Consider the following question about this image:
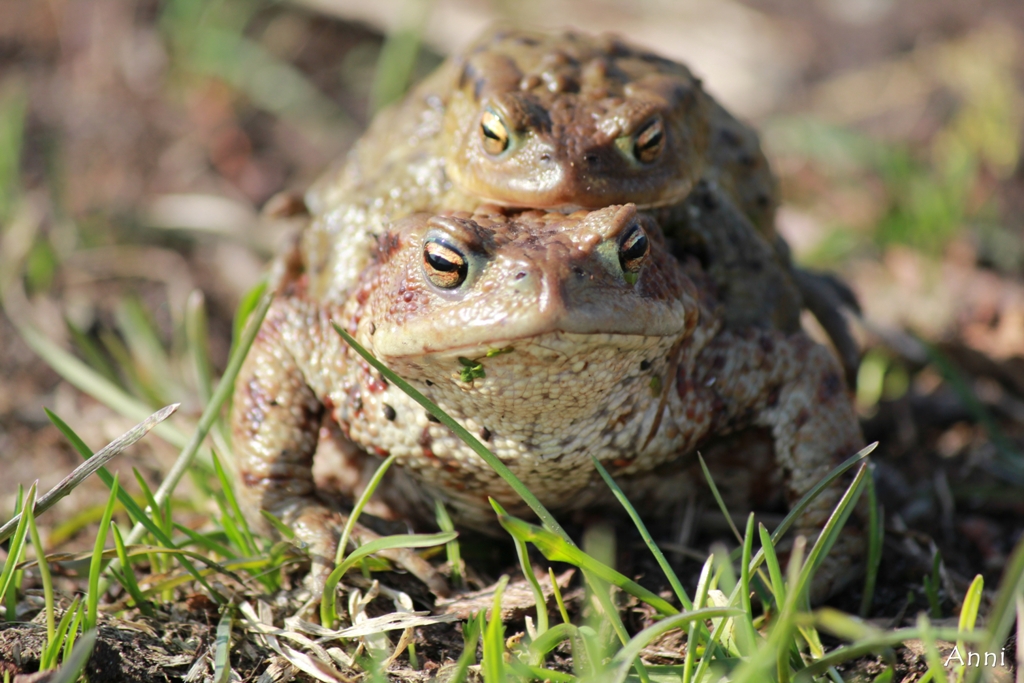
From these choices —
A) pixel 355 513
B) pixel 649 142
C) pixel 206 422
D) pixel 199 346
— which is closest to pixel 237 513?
pixel 206 422

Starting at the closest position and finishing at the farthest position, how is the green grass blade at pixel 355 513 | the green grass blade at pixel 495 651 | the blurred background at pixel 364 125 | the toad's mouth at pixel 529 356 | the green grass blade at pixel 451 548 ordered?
the green grass blade at pixel 495 651 → the toad's mouth at pixel 529 356 → the green grass blade at pixel 355 513 → the green grass blade at pixel 451 548 → the blurred background at pixel 364 125

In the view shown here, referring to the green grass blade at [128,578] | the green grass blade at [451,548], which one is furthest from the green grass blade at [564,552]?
the green grass blade at [128,578]

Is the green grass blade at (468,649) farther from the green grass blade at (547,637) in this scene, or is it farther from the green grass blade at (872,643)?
the green grass blade at (872,643)

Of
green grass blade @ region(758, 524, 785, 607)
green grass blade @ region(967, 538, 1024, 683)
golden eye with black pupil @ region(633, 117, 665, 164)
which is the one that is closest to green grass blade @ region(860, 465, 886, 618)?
green grass blade @ region(758, 524, 785, 607)

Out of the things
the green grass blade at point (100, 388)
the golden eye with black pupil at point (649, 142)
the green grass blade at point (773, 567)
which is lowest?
the green grass blade at point (100, 388)

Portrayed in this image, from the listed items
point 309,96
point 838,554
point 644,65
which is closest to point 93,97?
point 309,96

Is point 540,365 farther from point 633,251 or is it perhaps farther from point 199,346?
point 199,346
